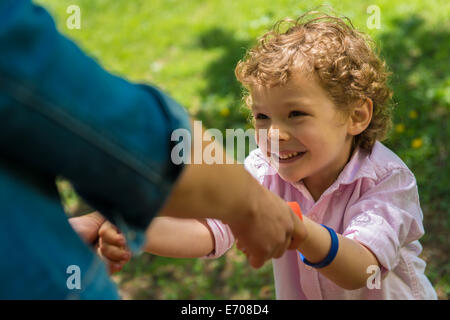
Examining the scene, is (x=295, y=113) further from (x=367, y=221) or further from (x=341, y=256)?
(x=341, y=256)

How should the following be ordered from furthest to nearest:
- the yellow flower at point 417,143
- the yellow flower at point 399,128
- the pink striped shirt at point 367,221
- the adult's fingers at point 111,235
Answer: the yellow flower at point 399,128 < the yellow flower at point 417,143 < the pink striped shirt at point 367,221 < the adult's fingers at point 111,235

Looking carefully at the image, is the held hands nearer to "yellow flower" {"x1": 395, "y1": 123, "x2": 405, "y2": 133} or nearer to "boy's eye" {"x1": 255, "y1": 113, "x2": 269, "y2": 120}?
"boy's eye" {"x1": 255, "y1": 113, "x2": 269, "y2": 120}

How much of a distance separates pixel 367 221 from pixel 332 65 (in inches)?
24.0

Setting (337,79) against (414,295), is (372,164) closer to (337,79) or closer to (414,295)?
(337,79)

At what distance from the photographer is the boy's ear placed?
219 cm

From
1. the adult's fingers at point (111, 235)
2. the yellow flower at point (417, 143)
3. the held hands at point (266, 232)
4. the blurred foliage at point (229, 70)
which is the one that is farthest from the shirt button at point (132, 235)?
the yellow flower at point (417, 143)

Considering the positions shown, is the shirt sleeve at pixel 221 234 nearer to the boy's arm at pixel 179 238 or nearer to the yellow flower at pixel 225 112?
the boy's arm at pixel 179 238

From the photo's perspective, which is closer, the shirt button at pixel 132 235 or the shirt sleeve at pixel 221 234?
the shirt button at pixel 132 235

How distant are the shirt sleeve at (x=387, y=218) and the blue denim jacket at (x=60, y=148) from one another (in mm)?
1023

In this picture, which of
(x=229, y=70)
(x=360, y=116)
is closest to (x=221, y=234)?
(x=360, y=116)

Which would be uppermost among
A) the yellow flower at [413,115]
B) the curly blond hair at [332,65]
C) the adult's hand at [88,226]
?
the yellow flower at [413,115]

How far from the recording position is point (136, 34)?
6469mm

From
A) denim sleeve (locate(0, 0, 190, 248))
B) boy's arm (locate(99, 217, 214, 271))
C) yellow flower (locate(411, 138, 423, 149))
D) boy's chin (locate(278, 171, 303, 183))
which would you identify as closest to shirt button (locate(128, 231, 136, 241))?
denim sleeve (locate(0, 0, 190, 248))

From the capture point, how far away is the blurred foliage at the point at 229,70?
343cm
